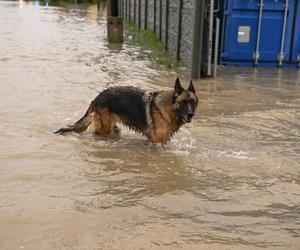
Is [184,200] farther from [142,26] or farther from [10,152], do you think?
[142,26]

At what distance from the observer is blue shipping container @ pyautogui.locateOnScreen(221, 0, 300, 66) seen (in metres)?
13.8

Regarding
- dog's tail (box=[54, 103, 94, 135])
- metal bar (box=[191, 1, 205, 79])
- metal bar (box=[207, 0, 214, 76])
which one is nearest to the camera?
dog's tail (box=[54, 103, 94, 135])

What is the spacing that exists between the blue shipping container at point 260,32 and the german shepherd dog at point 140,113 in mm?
7208

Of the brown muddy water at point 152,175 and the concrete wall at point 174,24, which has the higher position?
the concrete wall at point 174,24

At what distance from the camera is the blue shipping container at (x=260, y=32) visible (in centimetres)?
1384

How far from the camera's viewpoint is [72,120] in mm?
8609

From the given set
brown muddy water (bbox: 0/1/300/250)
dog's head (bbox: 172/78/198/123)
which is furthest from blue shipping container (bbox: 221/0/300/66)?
dog's head (bbox: 172/78/198/123)

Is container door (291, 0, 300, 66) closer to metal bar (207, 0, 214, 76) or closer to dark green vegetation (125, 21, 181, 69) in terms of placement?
metal bar (207, 0, 214, 76)

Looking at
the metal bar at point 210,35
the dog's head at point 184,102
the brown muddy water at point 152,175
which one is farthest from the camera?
the metal bar at point 210,35

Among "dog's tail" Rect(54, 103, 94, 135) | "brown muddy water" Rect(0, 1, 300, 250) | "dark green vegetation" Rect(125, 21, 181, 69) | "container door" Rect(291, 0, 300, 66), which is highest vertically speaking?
"container door" Rect(291, 0, 300, 66)

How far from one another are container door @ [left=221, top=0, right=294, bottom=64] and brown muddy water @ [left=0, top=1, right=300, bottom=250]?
248cm

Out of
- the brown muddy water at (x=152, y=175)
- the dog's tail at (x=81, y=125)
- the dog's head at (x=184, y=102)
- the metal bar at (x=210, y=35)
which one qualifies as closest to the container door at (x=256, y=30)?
the metal bar at (x=210, y=35)

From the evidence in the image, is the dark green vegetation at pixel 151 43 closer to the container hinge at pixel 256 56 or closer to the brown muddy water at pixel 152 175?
the container hinge at pixel 256 56

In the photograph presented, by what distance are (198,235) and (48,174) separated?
2246 millimetres
